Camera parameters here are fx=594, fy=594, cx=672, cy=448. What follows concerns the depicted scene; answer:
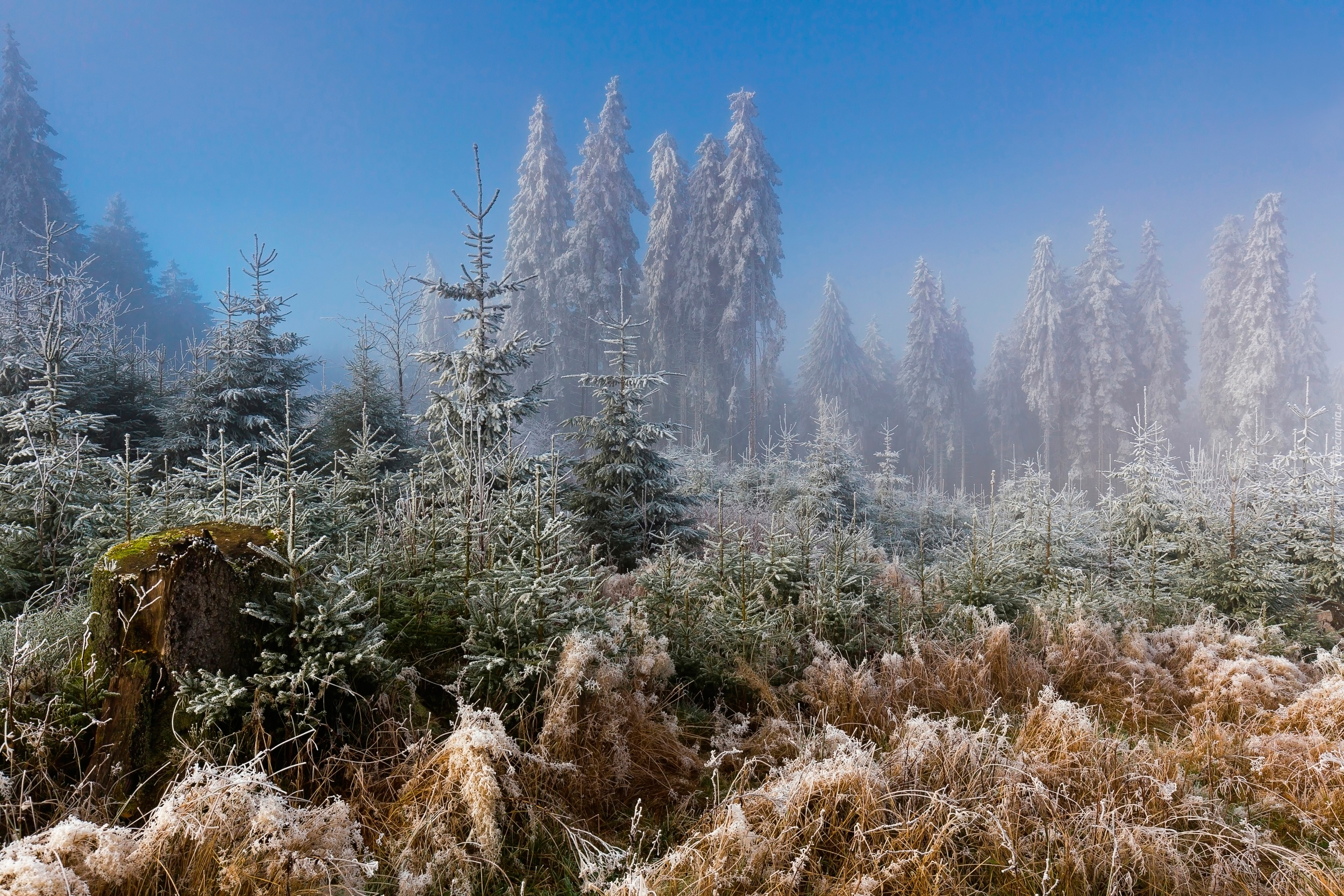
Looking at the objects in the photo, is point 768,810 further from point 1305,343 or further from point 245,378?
point 1305,343

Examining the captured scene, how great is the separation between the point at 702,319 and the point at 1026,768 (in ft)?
92.0

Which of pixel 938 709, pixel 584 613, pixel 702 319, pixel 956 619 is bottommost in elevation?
pixel 938 709

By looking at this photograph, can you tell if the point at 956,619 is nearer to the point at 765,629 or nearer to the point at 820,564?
the point at 820,564

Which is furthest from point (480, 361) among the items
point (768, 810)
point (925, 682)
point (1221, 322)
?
point (1221, 322)

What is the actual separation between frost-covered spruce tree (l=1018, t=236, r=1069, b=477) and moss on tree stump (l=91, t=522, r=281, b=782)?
3765 centimetres

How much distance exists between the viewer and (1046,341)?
33.4 m

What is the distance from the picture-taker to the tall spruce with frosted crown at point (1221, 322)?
3047cm

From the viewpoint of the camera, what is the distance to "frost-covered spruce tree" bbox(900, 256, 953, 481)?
35531mm

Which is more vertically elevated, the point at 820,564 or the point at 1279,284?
the point at 1279,284

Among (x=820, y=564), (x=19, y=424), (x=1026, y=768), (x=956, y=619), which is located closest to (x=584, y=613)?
(x=1026, y=768)

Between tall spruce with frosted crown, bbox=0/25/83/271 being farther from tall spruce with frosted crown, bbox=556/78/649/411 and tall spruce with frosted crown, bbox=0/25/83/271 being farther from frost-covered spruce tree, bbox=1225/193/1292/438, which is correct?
frost-covered spruce tree, bbox=1225/193/1292/438

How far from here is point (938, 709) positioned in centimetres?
453

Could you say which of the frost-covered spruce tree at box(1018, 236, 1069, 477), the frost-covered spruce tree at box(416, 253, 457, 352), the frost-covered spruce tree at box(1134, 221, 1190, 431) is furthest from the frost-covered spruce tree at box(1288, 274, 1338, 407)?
the frost-covered spruce tree at box(416, 253, 457, 352)

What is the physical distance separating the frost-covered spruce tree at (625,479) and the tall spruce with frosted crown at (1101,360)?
101ft
